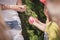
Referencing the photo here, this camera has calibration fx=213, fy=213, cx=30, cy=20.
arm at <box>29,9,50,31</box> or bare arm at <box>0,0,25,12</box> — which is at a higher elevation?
bare arm at <box>0,0,25,12</box>

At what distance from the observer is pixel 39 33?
1.13m

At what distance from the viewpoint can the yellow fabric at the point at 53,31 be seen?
1.04 metres

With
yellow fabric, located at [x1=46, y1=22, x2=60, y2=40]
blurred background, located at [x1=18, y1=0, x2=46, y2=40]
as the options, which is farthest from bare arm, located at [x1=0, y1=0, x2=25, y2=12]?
yellow fabric, located at [x1=46, y1=22, x2=60, y2=40]

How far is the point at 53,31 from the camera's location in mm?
1056

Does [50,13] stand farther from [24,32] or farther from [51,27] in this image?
[24,32]

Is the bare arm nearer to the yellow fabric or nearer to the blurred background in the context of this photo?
the blurred background

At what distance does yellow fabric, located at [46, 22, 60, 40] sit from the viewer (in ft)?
3.41

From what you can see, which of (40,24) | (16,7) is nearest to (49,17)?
(40,24)

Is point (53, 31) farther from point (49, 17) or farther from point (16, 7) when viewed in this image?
point (16, 7)

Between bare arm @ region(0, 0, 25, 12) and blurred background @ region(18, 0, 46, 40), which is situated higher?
bare arm @ region(0, 0, 25, 12)

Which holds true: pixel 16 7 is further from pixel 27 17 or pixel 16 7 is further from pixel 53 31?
pixel 53 31

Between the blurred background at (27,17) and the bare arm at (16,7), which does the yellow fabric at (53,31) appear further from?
the bare arm at (16,7)

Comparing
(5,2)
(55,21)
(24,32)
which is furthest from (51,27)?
(5,2)

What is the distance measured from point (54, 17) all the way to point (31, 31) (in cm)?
15
